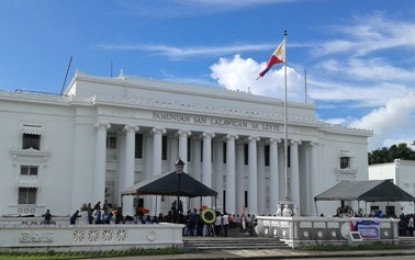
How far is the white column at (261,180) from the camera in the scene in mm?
46906

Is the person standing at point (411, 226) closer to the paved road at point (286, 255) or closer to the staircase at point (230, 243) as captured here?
the paved road at point (286, 255)

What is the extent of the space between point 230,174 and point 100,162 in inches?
448

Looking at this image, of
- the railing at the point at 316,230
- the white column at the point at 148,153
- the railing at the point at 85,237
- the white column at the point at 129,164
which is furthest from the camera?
the white column at the point at 148,153

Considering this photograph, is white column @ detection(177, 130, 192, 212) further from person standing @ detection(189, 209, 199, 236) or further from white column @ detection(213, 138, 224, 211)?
person standing @ detection(189, 209, 199, 236)

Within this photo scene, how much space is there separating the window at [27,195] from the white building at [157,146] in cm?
7

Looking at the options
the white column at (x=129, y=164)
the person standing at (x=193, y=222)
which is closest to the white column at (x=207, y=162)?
the white column at (x=129, y=164)

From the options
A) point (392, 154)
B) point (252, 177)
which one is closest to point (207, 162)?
point (252, 177)

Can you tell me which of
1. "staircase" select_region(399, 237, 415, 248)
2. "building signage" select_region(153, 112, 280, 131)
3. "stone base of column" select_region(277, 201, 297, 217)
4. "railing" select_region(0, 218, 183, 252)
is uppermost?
"building signage" select_region(153, 112, 280, 131)

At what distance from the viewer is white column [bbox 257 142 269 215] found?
46.9m

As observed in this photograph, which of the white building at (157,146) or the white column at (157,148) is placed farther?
the white column at (157,148)

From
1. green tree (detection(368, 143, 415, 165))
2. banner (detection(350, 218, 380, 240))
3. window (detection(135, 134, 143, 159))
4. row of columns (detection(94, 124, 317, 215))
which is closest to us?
banner (detection(350, 218, 380, 240))

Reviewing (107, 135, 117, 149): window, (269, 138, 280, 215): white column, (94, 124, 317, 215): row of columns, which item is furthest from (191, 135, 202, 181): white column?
(107, 135, 117, 149): window

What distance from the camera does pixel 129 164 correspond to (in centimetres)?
3953

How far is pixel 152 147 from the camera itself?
42656 mm
